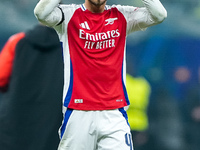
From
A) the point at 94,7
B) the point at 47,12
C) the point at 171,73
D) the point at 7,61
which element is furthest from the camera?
the point at 171,73

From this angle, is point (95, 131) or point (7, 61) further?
point (7, 61)

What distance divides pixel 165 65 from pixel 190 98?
37 cm

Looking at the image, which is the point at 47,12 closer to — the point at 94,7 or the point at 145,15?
the point at 94,7

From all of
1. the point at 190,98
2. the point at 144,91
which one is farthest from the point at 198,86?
the point at 144,91

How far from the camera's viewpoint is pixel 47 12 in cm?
279

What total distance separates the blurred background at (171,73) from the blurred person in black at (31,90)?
713 millimetres

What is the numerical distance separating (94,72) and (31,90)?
3.00 ft

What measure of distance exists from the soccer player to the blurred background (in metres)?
1.00

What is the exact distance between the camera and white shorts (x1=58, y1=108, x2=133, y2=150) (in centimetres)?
283

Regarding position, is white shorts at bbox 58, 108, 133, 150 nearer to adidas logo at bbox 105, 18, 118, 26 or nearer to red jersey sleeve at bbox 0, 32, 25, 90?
adidas logo at bbox 105, 18, 118, 26

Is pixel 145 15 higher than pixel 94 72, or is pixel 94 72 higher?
pixel 145 15

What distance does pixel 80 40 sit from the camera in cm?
290

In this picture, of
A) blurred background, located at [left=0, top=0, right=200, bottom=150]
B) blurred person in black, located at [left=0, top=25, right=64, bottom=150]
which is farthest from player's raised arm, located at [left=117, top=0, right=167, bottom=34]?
blurred background, located at [left=0, top=0, right=200, bottom=150]

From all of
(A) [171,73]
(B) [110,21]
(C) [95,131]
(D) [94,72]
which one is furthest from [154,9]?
(A) [171,73]
